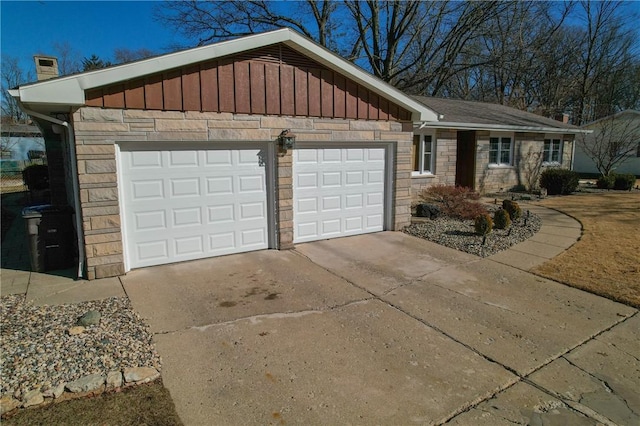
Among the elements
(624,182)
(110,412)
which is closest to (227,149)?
(110,412)

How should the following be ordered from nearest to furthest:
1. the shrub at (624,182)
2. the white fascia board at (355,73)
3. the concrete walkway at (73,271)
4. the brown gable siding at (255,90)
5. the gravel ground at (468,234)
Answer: the concrete walkway at (73,271)
the brown gable siding at (255,90)
the white fascia board at (355,73)
the gravel ground at (468,234)
the shrub at (624,182)

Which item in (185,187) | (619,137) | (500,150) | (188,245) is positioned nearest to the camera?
(185,187)

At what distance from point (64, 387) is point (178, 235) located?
3725 mm

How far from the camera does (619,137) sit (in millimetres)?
22125

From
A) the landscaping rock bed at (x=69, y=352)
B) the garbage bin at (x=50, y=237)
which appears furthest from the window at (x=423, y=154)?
the landscaping rock bed at (x=69, y=352)

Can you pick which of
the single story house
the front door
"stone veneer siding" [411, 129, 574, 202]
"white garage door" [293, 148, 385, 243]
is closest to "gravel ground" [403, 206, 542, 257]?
the single story house

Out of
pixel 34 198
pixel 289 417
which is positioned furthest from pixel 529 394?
pixel 34 198

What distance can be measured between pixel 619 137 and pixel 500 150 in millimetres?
11961

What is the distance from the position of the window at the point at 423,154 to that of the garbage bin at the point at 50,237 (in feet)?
34.0

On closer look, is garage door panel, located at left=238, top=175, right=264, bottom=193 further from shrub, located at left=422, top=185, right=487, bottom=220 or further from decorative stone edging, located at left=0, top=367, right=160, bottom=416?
shrub, located at left=422, top=185, right=487, bottom=220

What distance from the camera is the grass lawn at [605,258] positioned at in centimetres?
564

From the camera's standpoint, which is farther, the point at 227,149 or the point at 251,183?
the point at 251,183

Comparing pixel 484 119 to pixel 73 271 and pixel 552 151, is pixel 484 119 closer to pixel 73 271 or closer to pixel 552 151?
pixel 552 151

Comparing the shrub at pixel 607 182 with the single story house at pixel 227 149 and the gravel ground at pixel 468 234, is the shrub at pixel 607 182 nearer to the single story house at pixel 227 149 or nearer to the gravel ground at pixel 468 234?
the gravel ground at pixel 468 234
